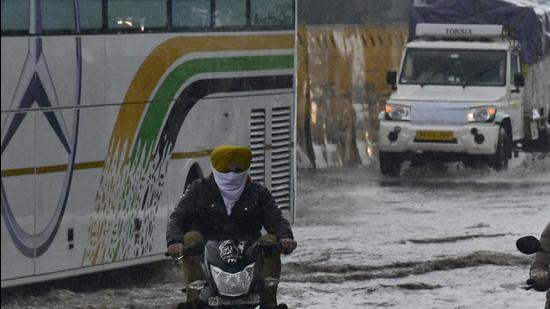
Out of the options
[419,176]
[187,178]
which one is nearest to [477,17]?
[419,176]

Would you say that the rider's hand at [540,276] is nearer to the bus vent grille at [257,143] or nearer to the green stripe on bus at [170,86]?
the green stripe on bus at [170,86]

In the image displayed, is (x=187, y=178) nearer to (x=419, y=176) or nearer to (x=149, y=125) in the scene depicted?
(x=149, y=125)

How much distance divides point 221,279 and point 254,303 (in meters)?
0.24

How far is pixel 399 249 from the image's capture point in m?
18.9

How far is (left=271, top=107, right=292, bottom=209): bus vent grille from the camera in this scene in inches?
698

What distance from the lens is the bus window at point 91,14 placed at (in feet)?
46.3

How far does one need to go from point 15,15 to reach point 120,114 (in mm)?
1879

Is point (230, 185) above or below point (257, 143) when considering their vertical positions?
above

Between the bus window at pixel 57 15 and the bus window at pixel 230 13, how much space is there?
2.79 meters

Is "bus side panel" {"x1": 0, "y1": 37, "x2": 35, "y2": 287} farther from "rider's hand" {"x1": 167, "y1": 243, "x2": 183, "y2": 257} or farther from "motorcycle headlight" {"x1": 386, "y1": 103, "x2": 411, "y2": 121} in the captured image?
"motorcycle headlight" {"x1": 386, "y1": 103, "x2": 411, "y2": 121}

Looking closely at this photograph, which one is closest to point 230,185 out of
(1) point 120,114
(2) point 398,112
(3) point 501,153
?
(1) point 120,114

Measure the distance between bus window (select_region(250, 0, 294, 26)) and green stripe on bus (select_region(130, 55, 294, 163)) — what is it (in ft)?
1.25

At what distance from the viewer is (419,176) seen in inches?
1196

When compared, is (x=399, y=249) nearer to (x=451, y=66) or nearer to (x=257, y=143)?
(x=257, y=143)
